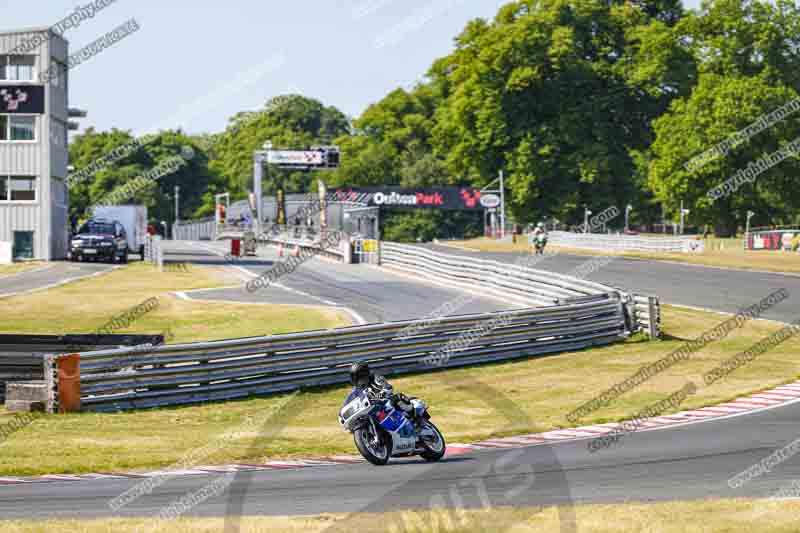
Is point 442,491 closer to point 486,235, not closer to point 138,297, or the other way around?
point 138,297

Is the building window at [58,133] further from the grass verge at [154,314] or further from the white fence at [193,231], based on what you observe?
the white fence at [193,231]

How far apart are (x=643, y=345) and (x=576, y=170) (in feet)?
212

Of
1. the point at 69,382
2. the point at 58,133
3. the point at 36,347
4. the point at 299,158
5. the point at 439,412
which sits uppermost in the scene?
the point at 299,158

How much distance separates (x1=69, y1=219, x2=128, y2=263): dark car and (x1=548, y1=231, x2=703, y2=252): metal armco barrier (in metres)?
29.0

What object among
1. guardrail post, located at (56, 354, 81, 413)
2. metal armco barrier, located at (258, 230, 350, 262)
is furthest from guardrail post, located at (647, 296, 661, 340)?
metal armco barrier, located at (258, 230, 350, 262)

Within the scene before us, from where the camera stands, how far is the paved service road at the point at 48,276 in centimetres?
4159

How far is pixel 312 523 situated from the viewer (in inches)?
397

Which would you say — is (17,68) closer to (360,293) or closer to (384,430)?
(360,293)

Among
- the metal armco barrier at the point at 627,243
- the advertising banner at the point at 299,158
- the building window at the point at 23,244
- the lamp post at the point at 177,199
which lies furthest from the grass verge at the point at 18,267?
the lamp post at the point at 177,199

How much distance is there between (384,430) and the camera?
13750 mm

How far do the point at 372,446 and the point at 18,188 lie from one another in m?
48.1

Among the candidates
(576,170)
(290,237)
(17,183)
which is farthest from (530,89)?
(17,183)

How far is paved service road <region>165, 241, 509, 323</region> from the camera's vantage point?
3145 cm

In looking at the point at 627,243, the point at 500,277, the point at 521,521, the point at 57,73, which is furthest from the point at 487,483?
the point at 627,243
